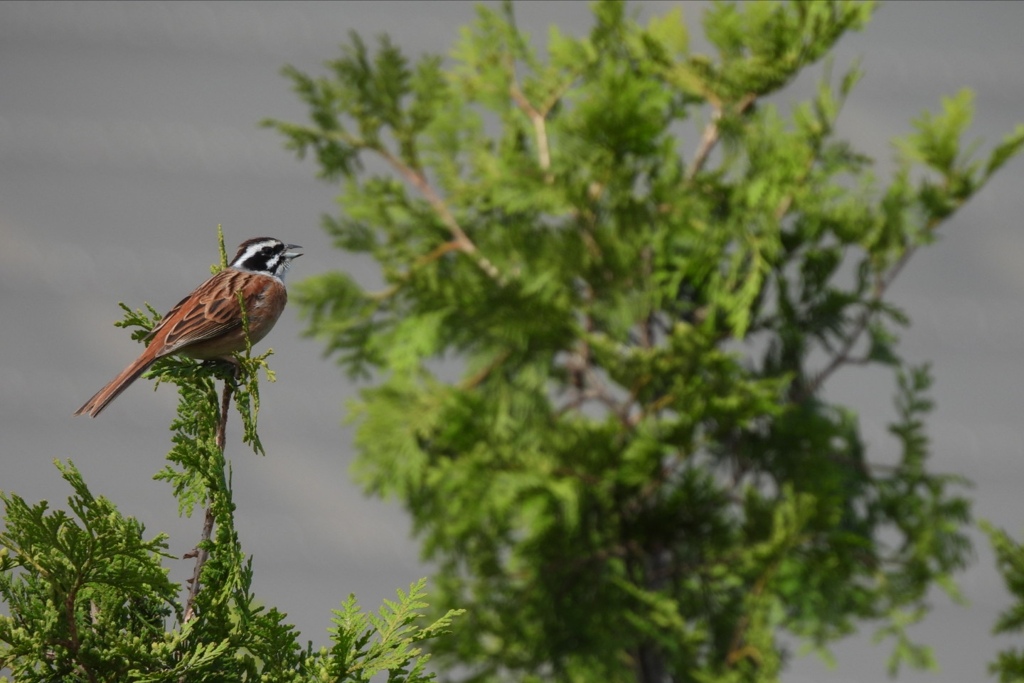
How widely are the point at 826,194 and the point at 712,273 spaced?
949 millimetres

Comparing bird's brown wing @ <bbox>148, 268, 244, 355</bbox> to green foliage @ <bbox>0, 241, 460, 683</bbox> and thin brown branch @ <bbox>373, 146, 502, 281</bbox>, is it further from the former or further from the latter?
thin brown branch @ <bbox>373, 146, 502, 281</bbox>

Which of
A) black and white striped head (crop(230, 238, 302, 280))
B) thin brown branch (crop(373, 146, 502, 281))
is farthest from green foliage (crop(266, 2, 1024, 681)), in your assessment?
black and white striped head (crop(230, 238, 302, 280))

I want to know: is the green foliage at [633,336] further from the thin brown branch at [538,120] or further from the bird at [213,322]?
the bird at [213,322]

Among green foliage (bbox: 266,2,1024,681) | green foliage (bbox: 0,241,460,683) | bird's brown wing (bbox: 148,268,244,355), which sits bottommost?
green foliage (bbox: 0,241,460,683)

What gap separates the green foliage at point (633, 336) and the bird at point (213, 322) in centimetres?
391

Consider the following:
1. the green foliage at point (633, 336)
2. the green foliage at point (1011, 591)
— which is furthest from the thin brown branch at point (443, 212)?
the green foliage at point (1011, 591)

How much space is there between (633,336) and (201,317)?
5469 millimetres

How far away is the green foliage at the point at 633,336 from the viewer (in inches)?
322

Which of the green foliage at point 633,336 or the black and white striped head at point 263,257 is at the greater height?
the green foliage at point 633,336

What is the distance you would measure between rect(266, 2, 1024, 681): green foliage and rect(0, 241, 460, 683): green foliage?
15.8 feet

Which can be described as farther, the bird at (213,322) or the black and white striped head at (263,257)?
the black and white striped head at (263,257)

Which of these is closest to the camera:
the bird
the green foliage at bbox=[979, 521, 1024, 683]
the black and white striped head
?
the bird

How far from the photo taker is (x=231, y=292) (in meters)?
4.05

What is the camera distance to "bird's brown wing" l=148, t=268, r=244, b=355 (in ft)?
12.0
